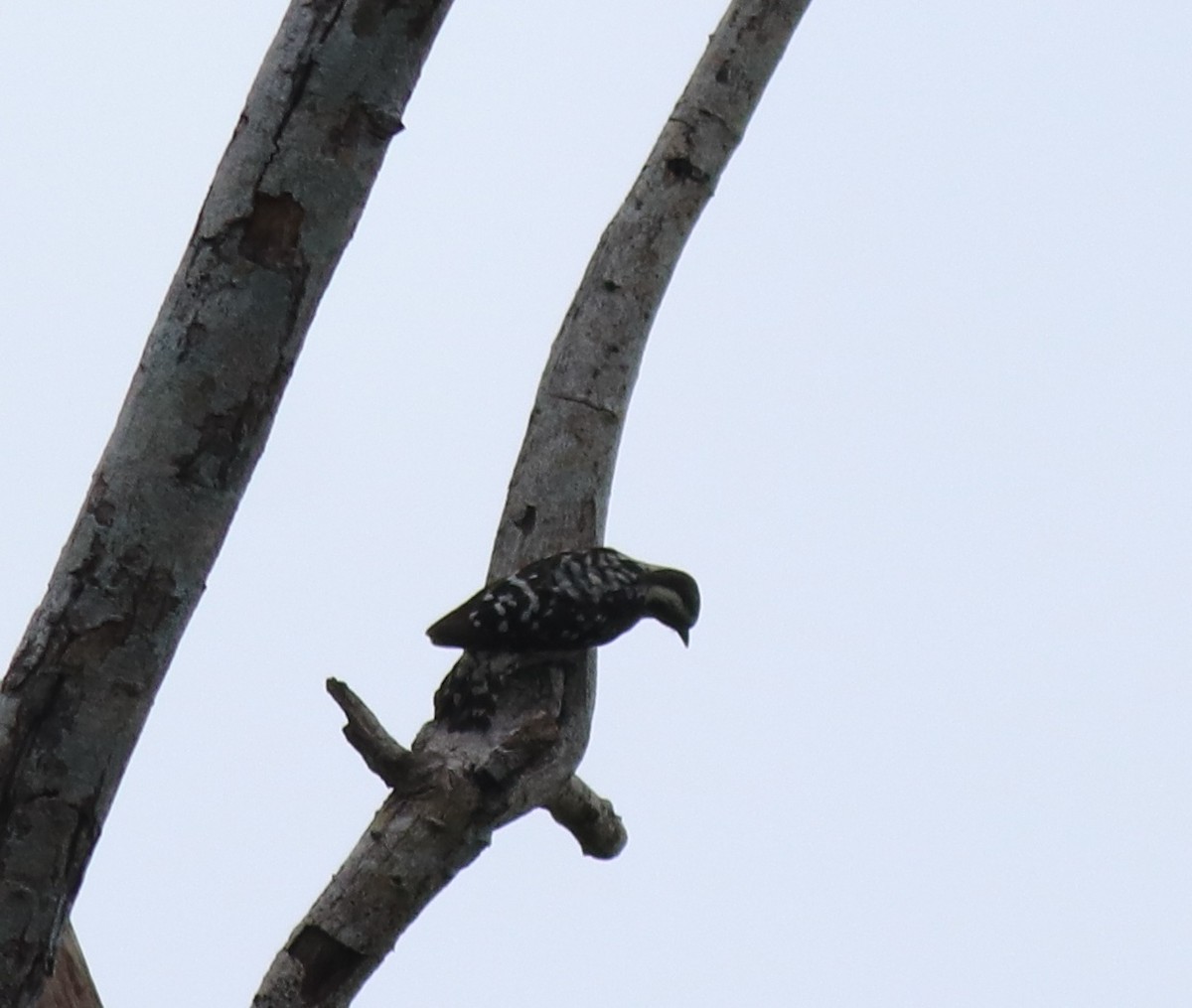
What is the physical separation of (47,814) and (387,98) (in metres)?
1.16

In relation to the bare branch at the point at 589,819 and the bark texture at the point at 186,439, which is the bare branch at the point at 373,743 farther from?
the bark texture at the point at 186,439

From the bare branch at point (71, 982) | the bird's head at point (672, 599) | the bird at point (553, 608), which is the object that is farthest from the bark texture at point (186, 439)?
the bird's head at point (672, 599)

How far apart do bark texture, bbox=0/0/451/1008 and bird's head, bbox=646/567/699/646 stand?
231 centimetres

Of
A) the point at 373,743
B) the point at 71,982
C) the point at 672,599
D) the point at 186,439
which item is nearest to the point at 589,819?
the point at 672,599

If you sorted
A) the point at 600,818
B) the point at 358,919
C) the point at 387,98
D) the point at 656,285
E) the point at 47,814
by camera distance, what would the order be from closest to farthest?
the point at 47,814 → the point at 387,98 → the point at 358,919 → the point at 600,818 → the point at 656,285

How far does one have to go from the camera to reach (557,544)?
4527 mm

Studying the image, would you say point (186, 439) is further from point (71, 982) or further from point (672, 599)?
point (672, 599)

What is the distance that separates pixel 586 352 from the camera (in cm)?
470

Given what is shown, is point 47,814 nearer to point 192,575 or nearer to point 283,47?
point 192,575

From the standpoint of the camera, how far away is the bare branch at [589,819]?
14.5 ft

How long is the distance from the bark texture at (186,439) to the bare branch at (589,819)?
74.2 inches

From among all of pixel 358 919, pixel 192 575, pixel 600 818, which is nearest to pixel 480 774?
pixel 358 919

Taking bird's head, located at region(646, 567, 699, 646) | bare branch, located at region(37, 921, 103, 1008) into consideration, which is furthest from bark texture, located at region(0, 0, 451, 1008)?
bird's head, located at region(646, 567, 699, 646)

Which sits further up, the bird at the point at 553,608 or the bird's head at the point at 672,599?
the bird's head at the point at 672,599
